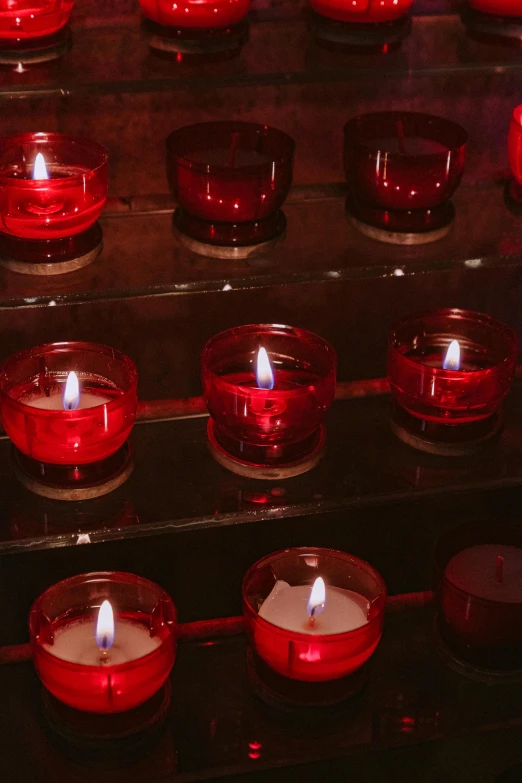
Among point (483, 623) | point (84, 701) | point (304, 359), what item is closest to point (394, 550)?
point (483, 623)

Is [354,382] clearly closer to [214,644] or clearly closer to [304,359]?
[304,359]

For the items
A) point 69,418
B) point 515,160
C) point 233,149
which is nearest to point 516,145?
point 515,160

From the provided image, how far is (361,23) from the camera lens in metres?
0.93

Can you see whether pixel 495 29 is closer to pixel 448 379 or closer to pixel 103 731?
pixel 448 379

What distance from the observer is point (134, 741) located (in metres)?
0.99

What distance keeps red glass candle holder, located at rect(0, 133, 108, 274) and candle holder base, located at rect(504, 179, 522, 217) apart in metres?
0.37

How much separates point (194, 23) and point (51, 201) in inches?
7.6

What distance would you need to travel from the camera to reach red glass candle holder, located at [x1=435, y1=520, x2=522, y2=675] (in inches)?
40.9

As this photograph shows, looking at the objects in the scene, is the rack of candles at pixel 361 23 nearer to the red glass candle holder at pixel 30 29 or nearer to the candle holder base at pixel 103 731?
the red glass candle holder at pixel 30 29

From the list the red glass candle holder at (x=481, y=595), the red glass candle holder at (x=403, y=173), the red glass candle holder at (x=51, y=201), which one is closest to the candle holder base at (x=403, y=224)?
the red glass candle holder at (x=403, y=173)

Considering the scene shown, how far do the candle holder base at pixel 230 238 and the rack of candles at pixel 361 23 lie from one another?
0.16 meters

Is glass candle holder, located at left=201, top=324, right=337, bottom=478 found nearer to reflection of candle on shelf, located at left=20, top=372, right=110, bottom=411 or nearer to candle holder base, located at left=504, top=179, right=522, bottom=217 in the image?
reflection of candle on shelf, located at left=20, top=372, right=110, bottom=411

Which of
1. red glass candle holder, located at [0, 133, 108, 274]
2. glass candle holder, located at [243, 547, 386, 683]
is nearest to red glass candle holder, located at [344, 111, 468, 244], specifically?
red glass candle holder, located at [0, 133, 108, 274]

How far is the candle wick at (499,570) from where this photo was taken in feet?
3.56
